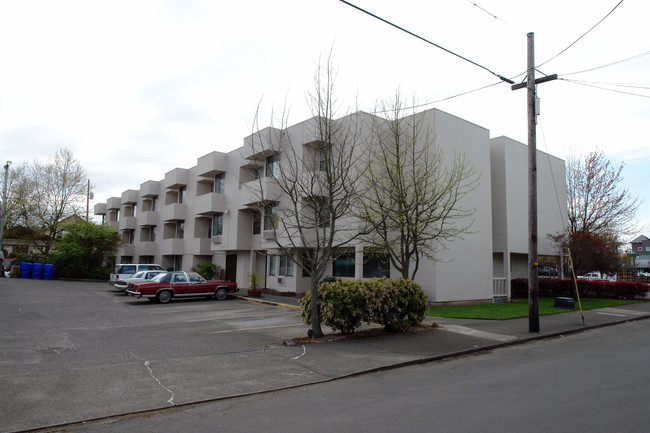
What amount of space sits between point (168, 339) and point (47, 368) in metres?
3.47

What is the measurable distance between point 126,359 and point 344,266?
14115 millimetres

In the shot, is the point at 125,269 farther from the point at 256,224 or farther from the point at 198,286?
the point at 256,224

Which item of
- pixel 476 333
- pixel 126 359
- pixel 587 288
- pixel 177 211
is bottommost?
pixel 126 359

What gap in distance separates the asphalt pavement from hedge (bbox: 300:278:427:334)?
1.42 feet

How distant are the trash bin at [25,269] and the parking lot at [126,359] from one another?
23.1m

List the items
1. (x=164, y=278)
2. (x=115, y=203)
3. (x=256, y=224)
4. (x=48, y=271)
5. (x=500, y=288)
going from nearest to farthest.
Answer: (x=164, y=278)
(x=500, y=288)
(x=256, y=224)
(x=48, y=271)
(x=115, y=203)

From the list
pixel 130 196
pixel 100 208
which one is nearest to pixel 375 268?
pixel 130 196

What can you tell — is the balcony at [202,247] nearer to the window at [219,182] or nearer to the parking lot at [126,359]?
the window at [219,182]

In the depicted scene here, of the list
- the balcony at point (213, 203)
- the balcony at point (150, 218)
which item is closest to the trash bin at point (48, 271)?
the balcony at point (150, 218)

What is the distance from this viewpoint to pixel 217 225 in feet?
101

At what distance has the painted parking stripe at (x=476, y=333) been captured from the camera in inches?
464

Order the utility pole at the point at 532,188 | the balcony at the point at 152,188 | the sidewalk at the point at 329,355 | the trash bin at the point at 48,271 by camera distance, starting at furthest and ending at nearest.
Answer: the balcony at the point at 152,188
the trash bin at the point at 48,271
the utility pole at the point at 532,188
the sidewalk at the point at 329,355

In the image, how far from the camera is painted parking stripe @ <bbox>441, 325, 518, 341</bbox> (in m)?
11.8

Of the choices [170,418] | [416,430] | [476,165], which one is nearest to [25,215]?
[476,165]
